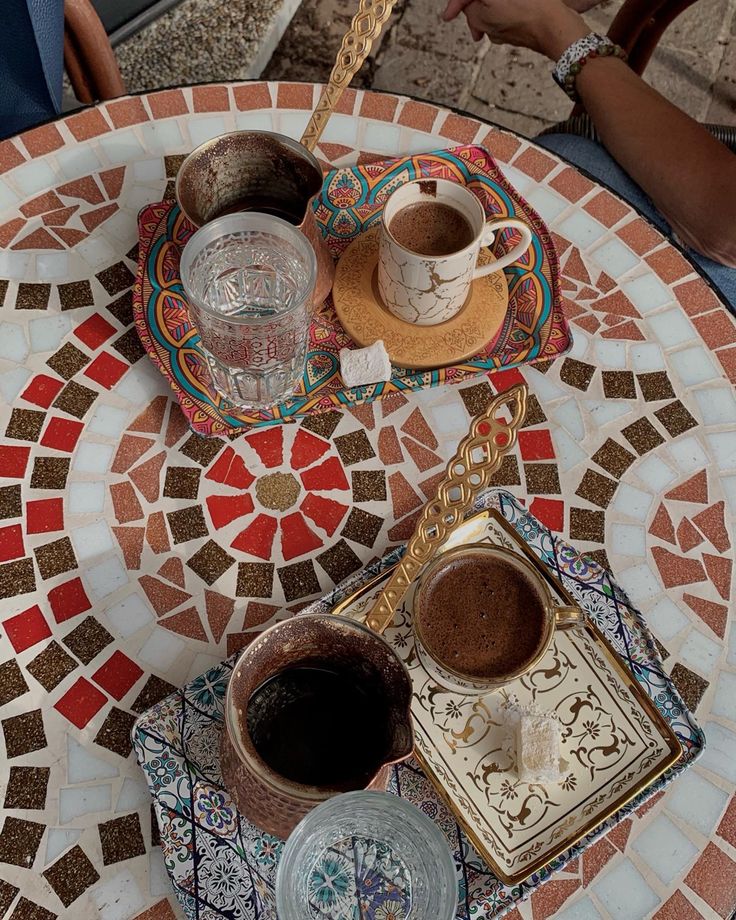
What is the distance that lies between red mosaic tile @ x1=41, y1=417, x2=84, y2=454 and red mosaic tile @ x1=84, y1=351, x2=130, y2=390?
6 centimetres

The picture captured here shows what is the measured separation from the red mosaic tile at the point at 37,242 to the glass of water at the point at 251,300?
0.26 metres

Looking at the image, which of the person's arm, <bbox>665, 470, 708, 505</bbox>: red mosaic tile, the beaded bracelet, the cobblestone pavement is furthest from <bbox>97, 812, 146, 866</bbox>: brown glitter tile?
the cobblestone pavement

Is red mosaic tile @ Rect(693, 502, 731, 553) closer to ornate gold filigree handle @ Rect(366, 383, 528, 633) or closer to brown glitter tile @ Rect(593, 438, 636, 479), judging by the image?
brown glitter tile @ Rect(593, 438, 636, 479)

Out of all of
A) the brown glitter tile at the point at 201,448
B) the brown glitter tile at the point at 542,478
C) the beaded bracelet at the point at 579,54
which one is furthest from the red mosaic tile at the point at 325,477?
the beaded bracelet at the point at 579,54

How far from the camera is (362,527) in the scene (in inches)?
36.0

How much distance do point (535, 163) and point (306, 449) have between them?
0.54 meters

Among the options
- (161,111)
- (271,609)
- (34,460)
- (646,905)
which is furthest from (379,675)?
(161,111)

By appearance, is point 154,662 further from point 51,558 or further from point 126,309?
point 126,309

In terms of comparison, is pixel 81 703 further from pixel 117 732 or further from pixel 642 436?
pixel 642 436

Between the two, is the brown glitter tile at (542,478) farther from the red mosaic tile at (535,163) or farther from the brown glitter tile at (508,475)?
the red mosaic tile at (535,163)

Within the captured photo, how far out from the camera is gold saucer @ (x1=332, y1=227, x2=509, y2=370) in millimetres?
949

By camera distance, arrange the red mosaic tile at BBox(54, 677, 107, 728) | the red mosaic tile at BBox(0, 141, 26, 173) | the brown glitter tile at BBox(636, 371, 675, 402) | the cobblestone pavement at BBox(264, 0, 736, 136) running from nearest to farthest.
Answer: the red mosaic tile at BBox(54, 677, 107, 728) → the brown glitter tile at BBox(636, 371, 675, 402) → the red mosaic tile at BBox(0, 141, 26, 173) → the cobblestone pavement at BBox(264, 0, 736, 136)

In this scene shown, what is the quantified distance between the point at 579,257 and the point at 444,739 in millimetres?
647

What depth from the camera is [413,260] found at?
0.88 metres
